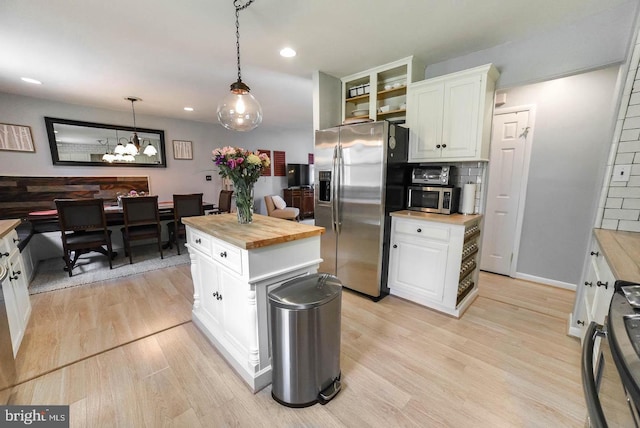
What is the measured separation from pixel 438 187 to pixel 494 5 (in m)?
1.38

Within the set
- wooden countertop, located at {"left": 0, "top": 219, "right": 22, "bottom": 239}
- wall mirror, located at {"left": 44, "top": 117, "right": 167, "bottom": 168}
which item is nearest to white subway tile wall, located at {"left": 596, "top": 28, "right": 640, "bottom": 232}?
Result: wooden countertop, located at {"left": 0, "top": 219, "right": 22, "bottom": 239}

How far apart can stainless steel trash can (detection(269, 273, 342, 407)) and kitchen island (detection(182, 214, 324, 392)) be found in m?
0.13

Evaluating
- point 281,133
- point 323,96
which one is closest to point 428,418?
point 323,96

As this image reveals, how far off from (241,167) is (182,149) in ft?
14.5

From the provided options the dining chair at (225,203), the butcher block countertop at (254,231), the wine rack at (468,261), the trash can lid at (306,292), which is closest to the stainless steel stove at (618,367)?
the trash can lid at (306,292)

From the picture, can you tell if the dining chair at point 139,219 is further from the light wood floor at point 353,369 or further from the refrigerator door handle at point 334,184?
the refrigerator door handle at point 334,184

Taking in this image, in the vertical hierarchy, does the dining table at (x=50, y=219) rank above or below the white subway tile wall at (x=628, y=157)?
below

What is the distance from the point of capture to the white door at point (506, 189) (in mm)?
3023

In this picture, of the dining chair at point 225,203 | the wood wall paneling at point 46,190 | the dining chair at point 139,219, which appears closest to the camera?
the dining chair at point 139,219

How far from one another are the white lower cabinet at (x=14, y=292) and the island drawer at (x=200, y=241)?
1.08 m

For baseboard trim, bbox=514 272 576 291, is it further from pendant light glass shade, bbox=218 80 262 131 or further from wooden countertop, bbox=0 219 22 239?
wooden countertop, bbox=0 219 22 239

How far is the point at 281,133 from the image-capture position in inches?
271

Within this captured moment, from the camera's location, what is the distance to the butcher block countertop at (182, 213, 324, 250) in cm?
138

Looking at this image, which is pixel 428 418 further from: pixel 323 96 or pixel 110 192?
pixel 110 192
